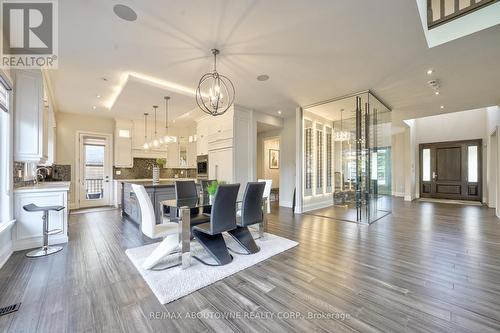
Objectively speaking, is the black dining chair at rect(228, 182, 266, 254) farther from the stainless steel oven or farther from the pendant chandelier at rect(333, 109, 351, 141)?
the pendant chandelier at rect(333, 109, 351, 141)

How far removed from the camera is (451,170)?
8578mm

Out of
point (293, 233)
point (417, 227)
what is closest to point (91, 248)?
point (293, 233)

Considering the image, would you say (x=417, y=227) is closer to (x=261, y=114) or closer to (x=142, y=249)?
(x=261, y=114)

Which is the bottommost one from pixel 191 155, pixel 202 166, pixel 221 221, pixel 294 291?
pixel 294 291

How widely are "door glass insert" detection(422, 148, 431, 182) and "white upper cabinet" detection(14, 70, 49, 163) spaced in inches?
485

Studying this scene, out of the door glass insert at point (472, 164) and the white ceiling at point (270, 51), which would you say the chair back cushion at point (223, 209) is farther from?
the door glass insert at point (472, 164)

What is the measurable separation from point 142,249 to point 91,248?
81 cm

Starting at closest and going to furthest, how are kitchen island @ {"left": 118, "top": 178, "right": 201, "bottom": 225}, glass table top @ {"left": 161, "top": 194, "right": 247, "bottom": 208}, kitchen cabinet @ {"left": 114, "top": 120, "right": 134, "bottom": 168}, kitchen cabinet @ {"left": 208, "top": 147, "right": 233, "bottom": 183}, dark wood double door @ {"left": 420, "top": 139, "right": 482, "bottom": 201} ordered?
glass table top @ {"left": 161, "top": 194, "right": 247, "bottom": 208}, kitchen island @ {"left": 118, "top": 178, "right": 201, "bottom": 225}, kitchen cabinet @ {"left": 208, "top": 147, "right": 233, "bottom": 183}, kitchen cabinet @ {"left": 114, "top": 120, "right": 134, "bottom": 168}, dark wood double door @ {"left": 420, "top": 139, "right": 482, "bottom": 201}

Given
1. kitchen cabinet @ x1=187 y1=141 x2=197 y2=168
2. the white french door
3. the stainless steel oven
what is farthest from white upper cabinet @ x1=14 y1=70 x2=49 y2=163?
kitchen cabinet @ x1=187 y1=141 x2=197 y2=168

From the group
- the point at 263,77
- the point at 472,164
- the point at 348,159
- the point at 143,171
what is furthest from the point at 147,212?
the point at 472,164

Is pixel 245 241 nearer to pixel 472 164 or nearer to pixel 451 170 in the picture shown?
pixel 451 170

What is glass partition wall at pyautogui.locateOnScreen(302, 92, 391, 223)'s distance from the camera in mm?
4805

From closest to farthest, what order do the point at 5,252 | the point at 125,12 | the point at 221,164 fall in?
the point at 125,12 < the point at 5,252 < the point at 221,164

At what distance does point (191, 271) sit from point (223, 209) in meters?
0.79
